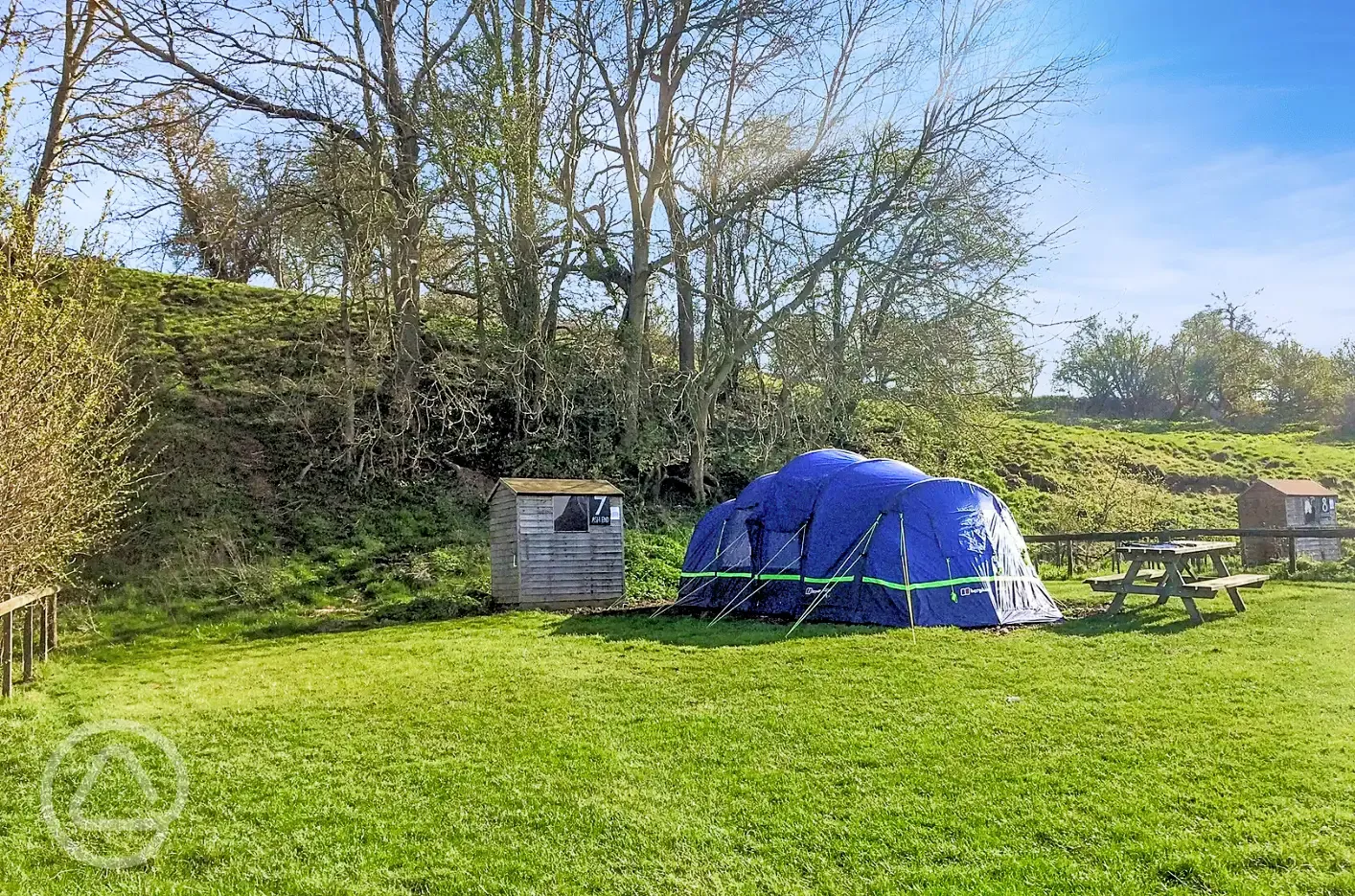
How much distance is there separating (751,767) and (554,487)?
9726 mm

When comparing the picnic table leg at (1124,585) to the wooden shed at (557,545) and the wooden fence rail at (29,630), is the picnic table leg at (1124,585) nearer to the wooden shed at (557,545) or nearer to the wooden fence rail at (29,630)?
the wooden shed at (557,545)

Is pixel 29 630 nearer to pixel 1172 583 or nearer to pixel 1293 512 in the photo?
pixel 1172 583

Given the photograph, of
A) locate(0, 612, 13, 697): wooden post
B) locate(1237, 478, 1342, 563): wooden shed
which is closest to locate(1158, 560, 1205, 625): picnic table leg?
locate(1237, 478, 1342, 563): wooden shed

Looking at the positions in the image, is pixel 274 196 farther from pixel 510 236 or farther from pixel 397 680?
pixel 397 680

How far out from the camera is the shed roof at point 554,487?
1498 centimetres

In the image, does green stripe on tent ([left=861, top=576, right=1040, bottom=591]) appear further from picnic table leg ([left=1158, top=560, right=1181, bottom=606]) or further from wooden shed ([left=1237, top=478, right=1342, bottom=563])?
wooden shed ([left=1237, top=478, right=1342, bottom=563])

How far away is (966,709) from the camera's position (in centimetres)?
723

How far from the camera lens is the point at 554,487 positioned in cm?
1527

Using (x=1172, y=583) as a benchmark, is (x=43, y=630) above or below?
below

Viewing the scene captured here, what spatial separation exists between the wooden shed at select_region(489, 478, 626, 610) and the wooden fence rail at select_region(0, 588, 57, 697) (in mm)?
6205

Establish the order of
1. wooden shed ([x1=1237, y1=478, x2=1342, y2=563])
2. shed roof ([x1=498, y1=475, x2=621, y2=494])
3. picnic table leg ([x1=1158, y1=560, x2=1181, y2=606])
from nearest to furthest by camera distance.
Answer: picnic table leg ([x1=1158, y1=560, x2=1181, y2=606]) < shed roof ([x1=498, y1=475, x2=621, y2=494]) < wooden shed ([x1=1237, y1=478, x2=1342, y2=563])

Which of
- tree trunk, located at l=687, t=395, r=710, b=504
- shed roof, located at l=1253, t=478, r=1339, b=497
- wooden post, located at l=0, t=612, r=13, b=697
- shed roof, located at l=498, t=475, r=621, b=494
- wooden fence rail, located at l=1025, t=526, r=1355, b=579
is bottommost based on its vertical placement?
wooden post, located at l=0, t=612, r=13, b=697

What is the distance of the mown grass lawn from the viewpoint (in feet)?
14.6

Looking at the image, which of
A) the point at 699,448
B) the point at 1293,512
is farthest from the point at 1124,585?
the point at 699,448
